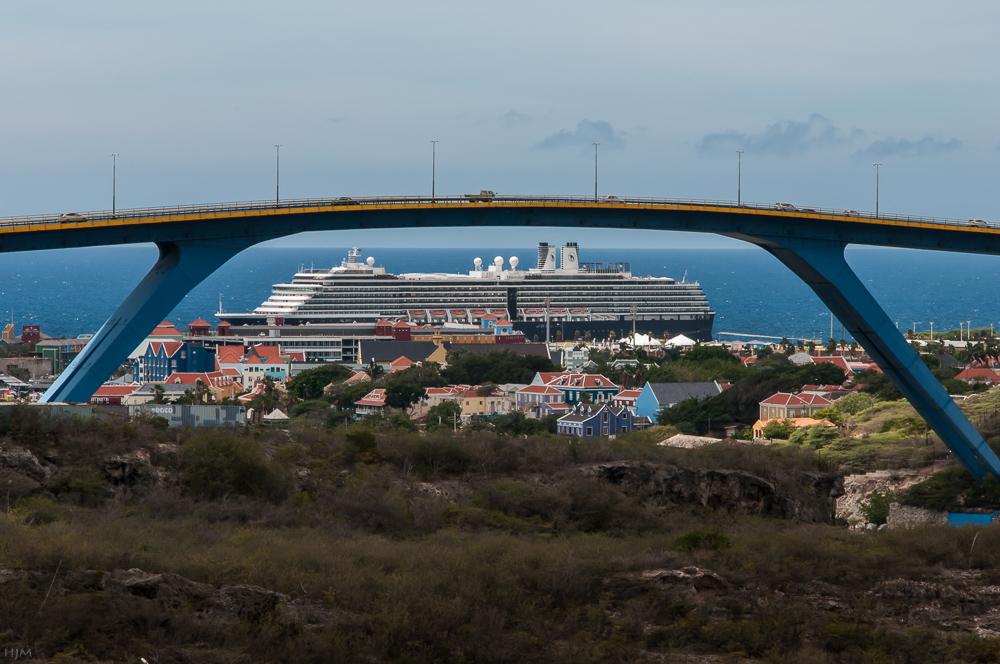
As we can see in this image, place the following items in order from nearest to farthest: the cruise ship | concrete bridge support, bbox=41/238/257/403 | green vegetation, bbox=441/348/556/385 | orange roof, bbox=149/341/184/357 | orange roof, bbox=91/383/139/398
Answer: concrete bridge support, bbox=41/238/257/403, orange roof, bbox=91/383/139/398, green vegetation, bbox=441/348/556/385, orange roof, bbox=149/341/184/357, the cruise ship

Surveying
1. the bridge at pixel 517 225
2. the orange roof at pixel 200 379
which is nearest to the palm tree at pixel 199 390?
the orange roof at pixel 200 379

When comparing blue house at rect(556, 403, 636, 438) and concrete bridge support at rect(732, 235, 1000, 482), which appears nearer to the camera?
concrete bridge support at rect(732, 235, 1000, 482)

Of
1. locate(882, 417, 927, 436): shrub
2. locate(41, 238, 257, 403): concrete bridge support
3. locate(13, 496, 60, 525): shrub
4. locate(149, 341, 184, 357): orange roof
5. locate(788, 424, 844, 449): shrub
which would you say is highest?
locate(41, 238, 257, 403): concrete bridge support

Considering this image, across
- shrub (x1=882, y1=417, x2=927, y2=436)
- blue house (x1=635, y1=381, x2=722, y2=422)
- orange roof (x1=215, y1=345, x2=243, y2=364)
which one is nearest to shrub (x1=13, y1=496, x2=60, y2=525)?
shrub (x1=882, y1=417, x2=927, y2=436)

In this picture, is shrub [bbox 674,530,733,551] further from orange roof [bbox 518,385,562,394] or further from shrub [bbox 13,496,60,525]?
orange roof [bbox 518,385,562,394]

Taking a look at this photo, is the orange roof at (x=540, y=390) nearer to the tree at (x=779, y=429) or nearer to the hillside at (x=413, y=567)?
the tree at (x=779, y=429)

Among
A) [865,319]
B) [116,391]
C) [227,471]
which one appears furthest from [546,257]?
[227,471]

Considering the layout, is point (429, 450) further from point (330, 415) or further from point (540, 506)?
Answer: point (330, 415)
